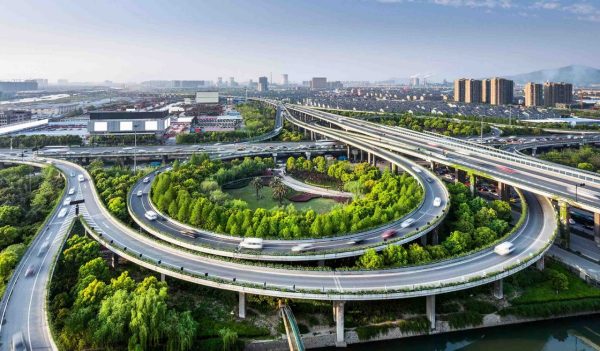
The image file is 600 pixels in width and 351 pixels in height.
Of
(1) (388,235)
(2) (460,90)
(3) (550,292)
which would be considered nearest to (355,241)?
(1) (388,235)

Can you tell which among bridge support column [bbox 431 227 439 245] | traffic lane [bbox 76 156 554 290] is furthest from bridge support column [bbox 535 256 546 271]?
bridge support column [bbox 431 227 439 245]

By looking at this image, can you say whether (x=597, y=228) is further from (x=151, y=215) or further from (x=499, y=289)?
(x=151, y=215)

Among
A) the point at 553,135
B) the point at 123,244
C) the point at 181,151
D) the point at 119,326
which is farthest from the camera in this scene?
the point at 553,135

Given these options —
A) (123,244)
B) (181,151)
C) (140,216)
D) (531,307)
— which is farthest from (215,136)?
(531,307)

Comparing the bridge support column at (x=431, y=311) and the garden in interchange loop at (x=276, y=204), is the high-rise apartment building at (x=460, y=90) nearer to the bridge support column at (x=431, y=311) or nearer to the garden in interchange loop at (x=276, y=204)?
the garden in interchange loop at (x=276, y=204)

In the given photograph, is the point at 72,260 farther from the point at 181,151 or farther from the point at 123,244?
the point at 181,151

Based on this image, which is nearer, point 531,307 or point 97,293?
point 97,293
